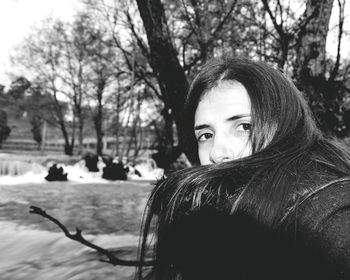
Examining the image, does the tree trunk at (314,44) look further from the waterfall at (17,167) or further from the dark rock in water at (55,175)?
the waterfall at (17,167)

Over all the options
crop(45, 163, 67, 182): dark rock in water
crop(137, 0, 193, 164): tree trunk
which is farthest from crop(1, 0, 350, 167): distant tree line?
crop(45, 163, 67, 182): dark rock in water

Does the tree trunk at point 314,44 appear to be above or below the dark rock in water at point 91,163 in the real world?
above

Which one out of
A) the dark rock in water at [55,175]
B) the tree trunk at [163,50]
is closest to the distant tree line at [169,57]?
the tree trunk at [163,50]

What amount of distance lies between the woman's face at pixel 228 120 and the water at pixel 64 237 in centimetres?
330

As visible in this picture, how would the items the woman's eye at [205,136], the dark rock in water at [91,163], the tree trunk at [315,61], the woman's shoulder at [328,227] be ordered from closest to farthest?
the woman's shoulder at [328,227], the woman's eye at [205,136], the tree trunk at [315,61], the dark rock in water at [91,163]

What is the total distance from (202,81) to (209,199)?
2.67 ft

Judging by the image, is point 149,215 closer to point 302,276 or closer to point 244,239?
point 244,239

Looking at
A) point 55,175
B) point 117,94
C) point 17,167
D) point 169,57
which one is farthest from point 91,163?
point 169,57

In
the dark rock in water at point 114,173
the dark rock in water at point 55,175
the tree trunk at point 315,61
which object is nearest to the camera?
the tree trunk at point 315,61

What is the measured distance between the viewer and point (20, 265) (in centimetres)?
457

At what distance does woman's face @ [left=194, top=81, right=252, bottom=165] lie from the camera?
1278mm

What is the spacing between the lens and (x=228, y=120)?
1.30 metres

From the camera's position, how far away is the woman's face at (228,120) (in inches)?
50.3

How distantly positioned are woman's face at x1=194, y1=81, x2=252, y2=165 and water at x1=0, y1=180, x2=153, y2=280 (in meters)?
3.30
